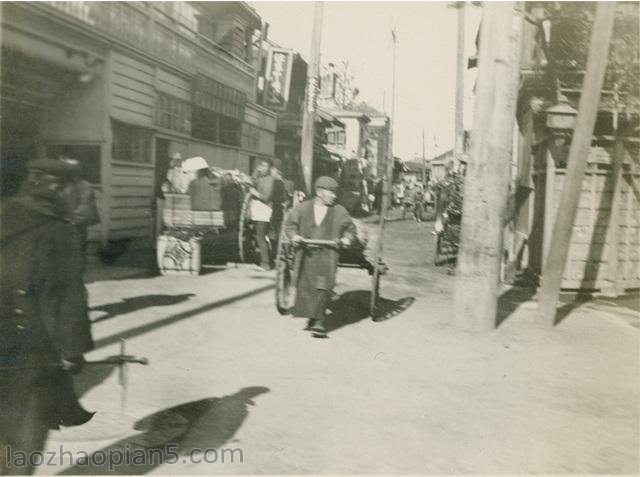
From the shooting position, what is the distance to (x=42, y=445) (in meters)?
2.94

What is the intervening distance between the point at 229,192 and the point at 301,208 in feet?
16.3

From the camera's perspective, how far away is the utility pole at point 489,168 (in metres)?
6.48

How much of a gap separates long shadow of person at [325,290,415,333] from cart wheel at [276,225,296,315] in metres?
0.56

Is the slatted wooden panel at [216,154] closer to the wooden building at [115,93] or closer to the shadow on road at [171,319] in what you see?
the wooden building at [115,93]

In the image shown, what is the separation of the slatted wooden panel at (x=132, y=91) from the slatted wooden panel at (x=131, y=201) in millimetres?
1064

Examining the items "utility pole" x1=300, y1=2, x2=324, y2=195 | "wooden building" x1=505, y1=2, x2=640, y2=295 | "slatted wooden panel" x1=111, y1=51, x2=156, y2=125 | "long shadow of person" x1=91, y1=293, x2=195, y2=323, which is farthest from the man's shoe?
"utility pole" x1=300, y1=2, x2=324, y2=195

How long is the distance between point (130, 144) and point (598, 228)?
9113 millimetres

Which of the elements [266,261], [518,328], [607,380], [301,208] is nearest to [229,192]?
[266,261]

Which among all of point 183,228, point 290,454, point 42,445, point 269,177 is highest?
point 269,177

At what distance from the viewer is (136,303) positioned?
292 inches

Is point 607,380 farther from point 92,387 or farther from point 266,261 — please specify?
point 266,261

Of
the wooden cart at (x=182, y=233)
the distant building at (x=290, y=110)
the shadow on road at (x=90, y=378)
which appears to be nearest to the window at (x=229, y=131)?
the distant building at (x=290, y=110)

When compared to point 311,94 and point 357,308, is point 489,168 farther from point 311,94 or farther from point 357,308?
point 311,94

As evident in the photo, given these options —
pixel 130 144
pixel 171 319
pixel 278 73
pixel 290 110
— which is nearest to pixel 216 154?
pixel 278 73
